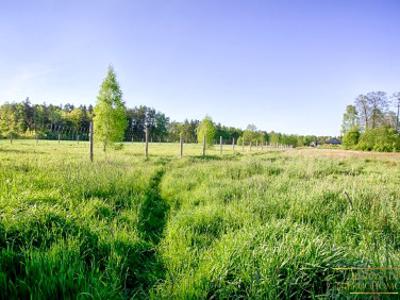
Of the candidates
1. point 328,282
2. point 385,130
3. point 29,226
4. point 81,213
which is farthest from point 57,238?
point 385,130

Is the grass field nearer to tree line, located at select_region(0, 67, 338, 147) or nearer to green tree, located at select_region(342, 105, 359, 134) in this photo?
tree line, located at select_region(0, 67, 338, 147)

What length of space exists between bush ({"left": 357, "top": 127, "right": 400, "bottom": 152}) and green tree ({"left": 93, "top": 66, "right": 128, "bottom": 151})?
4198 centimetres

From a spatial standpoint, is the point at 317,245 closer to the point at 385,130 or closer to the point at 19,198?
the point at 19,198

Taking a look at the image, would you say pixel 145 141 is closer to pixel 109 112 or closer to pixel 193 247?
pixel 109 112

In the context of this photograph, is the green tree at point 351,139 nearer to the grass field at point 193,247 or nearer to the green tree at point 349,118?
the green tree at point 349,118

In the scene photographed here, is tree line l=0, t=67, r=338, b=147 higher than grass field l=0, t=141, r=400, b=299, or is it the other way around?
tree line l=0, t=67, r=338, b=147

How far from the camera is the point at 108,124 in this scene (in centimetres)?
2023

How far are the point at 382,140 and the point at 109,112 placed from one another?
44.7 metres

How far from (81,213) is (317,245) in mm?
3466

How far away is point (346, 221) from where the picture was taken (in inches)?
142

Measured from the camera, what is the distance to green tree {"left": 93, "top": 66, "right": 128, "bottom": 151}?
20172 mm

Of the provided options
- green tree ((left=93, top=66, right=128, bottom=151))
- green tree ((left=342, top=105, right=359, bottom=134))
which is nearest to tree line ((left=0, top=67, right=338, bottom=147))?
green tree ((left=93, top=66, right=128, bottom=151))

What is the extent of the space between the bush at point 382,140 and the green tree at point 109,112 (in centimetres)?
4198

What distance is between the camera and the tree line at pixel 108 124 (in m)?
20.5
